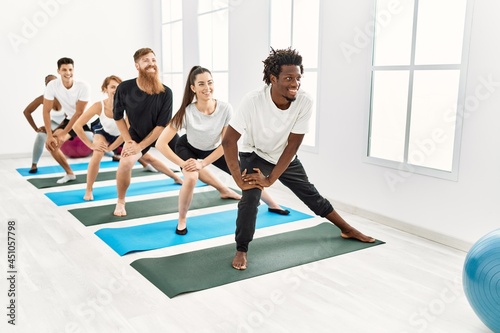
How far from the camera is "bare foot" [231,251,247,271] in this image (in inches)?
105

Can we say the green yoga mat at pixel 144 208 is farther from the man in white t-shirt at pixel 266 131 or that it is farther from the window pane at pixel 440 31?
the window pane at pixel 440 31

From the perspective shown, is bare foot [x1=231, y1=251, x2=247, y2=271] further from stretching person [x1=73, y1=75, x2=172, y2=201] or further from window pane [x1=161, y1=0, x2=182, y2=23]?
window pane [x1=161, y1=0, x2=182, y2=23]

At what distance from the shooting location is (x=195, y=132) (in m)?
3.35

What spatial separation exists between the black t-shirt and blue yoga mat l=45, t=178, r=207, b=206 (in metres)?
0.95

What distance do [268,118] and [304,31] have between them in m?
1.91

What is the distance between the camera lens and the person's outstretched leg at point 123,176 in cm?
359

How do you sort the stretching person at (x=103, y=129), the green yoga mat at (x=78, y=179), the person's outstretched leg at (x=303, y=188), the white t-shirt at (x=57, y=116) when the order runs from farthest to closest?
the white t-shirt at (x=57, y=116)
the green yoga mat at (x=78, y=179)
the stretching person at (x=103, y=129)
the person's outstretched leg at (x=303, y=188)

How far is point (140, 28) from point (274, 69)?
4.82m

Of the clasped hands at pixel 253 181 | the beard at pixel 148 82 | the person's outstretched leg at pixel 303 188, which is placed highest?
the beard at pixel 148 82

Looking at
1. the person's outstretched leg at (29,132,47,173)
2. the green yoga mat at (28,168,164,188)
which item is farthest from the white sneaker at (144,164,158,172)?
the person's outstretched leg at (29,132,47,173)

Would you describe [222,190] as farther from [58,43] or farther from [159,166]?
[58,43]

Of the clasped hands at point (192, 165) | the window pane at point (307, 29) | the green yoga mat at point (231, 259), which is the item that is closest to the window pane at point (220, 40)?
the window pane at point (307, 29)

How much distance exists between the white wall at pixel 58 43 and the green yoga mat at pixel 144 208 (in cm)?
301

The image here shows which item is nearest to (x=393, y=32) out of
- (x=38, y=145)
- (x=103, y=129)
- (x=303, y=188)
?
(x=303, y=188)
